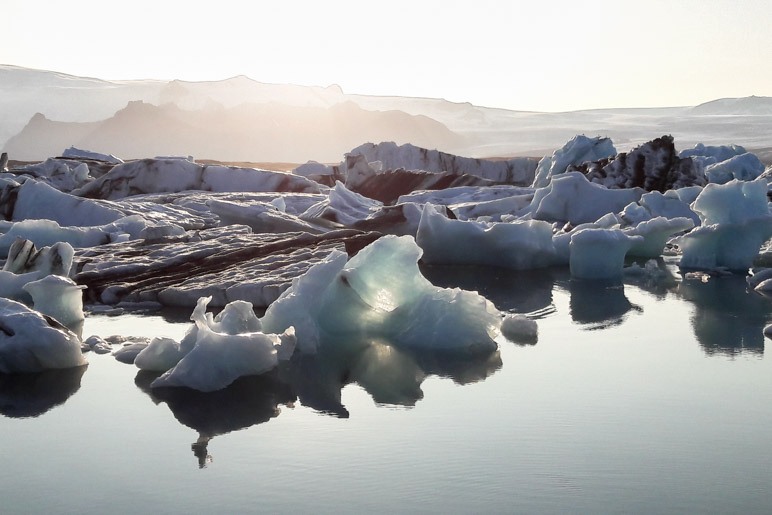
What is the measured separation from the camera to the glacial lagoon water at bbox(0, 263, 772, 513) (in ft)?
8.60

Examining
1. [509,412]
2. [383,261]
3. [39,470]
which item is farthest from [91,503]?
[383,261]

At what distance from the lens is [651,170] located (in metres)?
13.7

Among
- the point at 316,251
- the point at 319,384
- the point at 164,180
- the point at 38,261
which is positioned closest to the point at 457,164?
the point at 164,180

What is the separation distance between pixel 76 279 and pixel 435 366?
3.25 m

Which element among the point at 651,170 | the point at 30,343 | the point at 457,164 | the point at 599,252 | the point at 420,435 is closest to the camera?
the point at 420,435

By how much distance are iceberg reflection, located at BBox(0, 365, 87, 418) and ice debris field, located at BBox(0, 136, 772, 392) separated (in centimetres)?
6

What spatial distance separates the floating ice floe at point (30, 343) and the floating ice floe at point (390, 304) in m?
0.97

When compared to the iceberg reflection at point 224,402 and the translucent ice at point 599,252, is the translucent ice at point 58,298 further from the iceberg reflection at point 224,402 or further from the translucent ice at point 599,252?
the translucent ice at point 599,252

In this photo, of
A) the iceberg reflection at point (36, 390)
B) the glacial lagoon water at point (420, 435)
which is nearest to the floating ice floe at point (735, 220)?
the glacial lagoon water at point (420, 435)

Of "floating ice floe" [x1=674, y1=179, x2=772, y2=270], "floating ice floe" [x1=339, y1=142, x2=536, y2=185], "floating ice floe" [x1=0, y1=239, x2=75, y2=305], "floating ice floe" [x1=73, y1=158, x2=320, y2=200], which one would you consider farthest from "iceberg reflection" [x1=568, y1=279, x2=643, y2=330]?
"floating ice floe" [x1=339, y1=142, x2=536, y2=185]

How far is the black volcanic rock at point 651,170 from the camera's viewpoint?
13602mm

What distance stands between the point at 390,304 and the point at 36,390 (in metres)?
1.76

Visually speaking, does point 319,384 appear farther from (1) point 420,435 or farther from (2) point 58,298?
(2) point 58,298

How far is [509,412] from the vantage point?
11.5 ft
